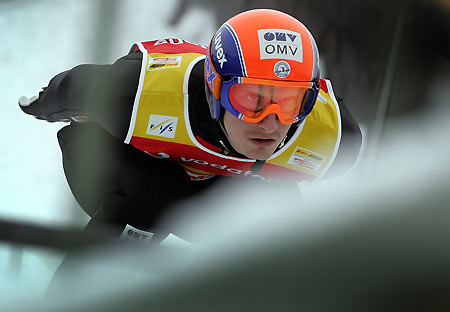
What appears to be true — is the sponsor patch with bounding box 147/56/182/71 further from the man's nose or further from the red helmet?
the man's nose

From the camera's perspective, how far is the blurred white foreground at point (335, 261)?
101 mm

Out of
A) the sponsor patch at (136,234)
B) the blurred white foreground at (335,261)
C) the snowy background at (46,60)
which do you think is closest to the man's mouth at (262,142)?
the sponsor patch at (136,234)

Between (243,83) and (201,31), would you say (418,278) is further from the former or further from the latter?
(201,31)

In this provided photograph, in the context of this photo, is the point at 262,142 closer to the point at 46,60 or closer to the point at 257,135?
the point at 257,135

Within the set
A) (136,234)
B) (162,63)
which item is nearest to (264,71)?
(162,63)

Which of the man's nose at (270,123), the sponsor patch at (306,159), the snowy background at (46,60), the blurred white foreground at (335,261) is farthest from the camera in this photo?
the snowy background at (46,60)

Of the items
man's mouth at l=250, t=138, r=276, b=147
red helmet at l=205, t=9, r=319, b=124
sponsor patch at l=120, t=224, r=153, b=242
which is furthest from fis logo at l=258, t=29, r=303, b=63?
sponsor patch at l=120, t=224, r=153, b=242

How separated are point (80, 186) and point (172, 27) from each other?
725 mm

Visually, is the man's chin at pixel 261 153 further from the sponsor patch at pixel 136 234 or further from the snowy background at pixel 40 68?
the snowy background at pixel 40 68

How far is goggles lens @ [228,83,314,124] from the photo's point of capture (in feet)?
2.86

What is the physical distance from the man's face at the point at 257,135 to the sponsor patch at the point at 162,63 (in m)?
0.12

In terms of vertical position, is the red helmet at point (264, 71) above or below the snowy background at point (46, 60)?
above

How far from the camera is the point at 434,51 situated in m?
1.48

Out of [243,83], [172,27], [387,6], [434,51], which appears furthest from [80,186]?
[387,6]
